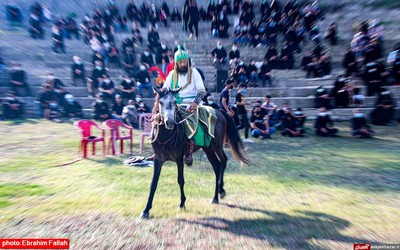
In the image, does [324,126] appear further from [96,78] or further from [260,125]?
[96,78]

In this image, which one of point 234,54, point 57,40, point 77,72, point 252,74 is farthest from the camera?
point 57,40

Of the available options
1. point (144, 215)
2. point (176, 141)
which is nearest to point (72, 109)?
point (176, 141)

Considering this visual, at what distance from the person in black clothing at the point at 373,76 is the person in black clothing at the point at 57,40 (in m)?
16.4

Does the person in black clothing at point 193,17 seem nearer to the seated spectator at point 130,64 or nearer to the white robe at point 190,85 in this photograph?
the seated spectator at point 130,64

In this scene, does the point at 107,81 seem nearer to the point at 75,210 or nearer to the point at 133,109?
the point at 133,109

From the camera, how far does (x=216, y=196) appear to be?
257 inches

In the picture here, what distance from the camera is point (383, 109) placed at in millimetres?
14805

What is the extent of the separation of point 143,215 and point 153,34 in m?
16.3

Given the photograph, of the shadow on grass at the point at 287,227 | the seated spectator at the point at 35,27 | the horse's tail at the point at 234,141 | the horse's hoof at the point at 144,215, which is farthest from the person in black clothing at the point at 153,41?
the shadow on grass at the point at 287,227

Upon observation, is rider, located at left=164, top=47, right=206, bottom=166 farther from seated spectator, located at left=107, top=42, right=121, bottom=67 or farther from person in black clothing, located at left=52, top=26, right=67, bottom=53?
person in black clothing, located at left=52, top=26, right=67, bottom=53

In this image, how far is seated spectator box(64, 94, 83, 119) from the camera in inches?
662

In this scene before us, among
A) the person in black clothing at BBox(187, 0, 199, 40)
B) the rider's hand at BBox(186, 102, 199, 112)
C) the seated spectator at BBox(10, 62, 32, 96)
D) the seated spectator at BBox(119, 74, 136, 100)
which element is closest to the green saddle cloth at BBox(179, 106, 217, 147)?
the rider's hand at BBox(186, 102, 199, 112)

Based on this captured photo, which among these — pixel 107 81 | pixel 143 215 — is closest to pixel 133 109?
pixel 107 81

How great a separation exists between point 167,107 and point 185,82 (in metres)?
1.25
